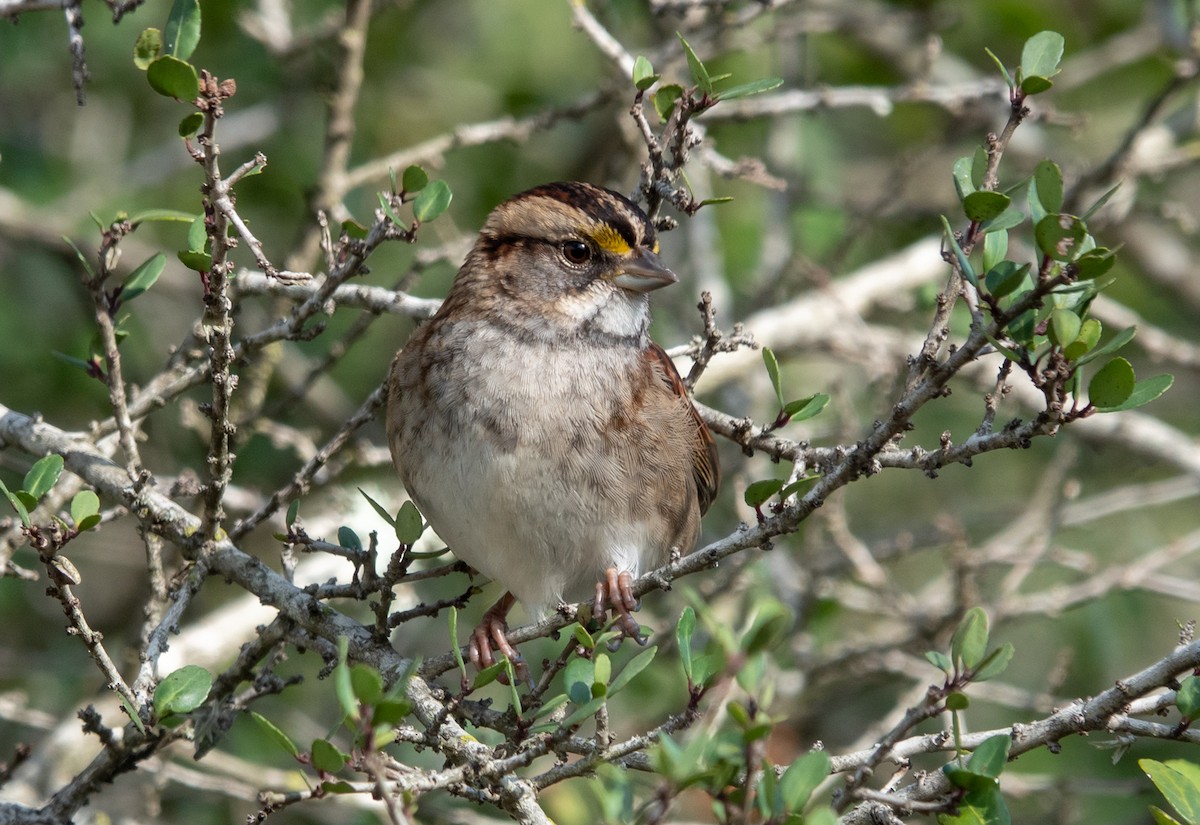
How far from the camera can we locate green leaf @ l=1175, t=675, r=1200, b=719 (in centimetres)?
270

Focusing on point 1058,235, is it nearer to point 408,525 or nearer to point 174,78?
point 408,525

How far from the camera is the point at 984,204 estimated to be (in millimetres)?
2582

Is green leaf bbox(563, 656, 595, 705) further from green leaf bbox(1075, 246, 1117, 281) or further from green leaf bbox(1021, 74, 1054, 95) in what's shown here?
green leaf bbox(1021, 74, 1054, 95)

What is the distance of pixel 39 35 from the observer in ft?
20.4

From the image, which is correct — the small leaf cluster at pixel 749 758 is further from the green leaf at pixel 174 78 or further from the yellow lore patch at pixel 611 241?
the yellow lore patch at pixel 611 241

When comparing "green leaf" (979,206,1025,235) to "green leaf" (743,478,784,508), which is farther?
"green leaf" (743,478,784,508)

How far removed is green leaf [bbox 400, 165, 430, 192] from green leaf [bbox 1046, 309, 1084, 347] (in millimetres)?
1437

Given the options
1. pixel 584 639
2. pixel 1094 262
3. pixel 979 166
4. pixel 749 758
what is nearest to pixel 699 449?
pixel 584 639

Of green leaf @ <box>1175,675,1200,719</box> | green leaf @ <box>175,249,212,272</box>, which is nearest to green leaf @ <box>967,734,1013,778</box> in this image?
green leaf @ <box>1175,675,1200,719</box>

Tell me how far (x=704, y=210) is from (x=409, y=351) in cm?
293

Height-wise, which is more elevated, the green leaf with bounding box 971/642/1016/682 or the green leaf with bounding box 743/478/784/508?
the green leaf with bounding box 743/478/784/508

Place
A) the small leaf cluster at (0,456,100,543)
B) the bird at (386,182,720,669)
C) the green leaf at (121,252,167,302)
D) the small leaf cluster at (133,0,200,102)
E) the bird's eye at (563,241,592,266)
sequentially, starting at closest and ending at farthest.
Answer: the small leaf cluster at (133,0,200,102) → the small leaf cluster at (0,456,100,543) → the green leaf at (121,252,167,302) → the bird at (386,182,720,669) → the bird's eye at (563,241,592,266)

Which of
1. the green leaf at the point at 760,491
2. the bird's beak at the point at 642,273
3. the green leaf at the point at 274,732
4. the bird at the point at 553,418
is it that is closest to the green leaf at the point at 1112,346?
the green leaf at the point at 760,491

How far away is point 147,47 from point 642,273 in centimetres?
168
